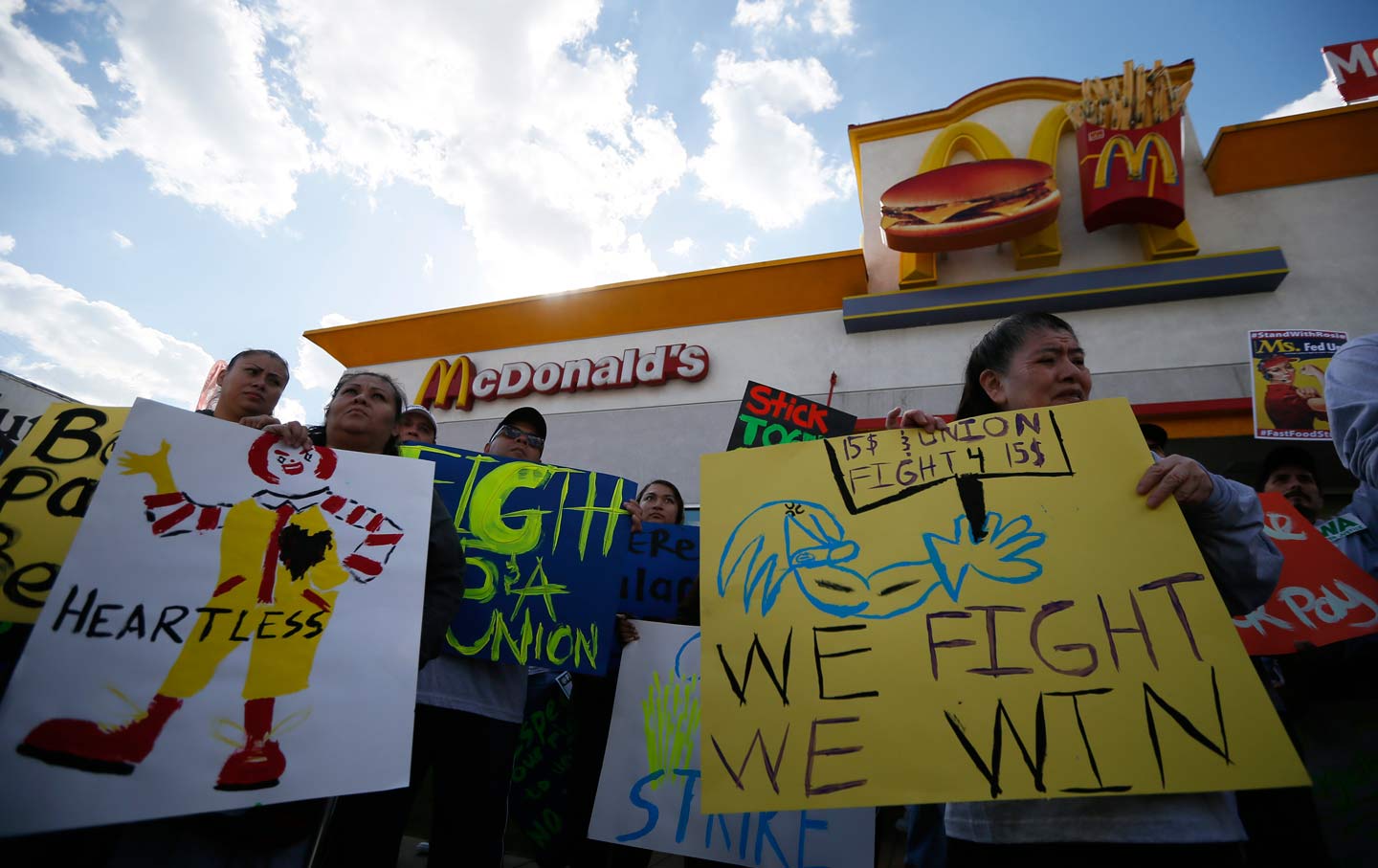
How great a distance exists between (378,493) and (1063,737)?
1639 millimetres

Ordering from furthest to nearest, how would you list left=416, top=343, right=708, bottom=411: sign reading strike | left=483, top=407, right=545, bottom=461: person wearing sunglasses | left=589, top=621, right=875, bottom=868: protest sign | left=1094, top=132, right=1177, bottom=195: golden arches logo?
1. left=416, top=343, right=708, bottom=411: sign reading strike
2. left=1094, top=132, right=1177, bottom=195: golden arches logo
3. left=483, top=407, right=545, bottom=461: person wearing sunglasses
4. left=589, top=621, right=875, bottom=868: protest sign

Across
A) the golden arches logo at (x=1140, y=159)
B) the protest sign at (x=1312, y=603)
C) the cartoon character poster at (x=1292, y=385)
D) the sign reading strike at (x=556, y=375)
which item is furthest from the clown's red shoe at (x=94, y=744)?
the golden arches logo at (x=1140, y=159)

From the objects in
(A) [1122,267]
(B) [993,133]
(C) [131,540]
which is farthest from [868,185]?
(C) [131,540]

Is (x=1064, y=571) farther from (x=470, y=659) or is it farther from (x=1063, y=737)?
(x=470, y=659)

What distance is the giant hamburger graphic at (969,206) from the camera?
6359 mm

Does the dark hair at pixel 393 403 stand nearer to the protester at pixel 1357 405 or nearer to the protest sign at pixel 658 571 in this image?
the protest sign at pixel 658 571

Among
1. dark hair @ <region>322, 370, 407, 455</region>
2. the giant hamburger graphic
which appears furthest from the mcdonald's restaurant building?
dark hair @ <region>322, 370, 407, 455</region>

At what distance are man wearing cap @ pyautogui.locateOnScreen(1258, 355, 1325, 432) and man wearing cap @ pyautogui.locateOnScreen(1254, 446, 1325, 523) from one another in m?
1.23

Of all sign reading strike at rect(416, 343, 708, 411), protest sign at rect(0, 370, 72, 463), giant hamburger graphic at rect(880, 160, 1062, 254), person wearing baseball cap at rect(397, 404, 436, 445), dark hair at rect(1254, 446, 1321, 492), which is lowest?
protest sign at rect(0, 370, 72, 463)

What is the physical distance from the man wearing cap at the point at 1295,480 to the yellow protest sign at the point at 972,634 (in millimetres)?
2275

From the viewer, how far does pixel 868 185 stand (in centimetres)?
760

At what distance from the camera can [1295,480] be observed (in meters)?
2.61

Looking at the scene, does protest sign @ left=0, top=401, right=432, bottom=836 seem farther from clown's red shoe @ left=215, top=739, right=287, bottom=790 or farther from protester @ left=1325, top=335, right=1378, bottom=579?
protester @ left=1325, top=335, right=1378, bottom=579

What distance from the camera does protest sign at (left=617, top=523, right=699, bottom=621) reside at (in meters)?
2.71
